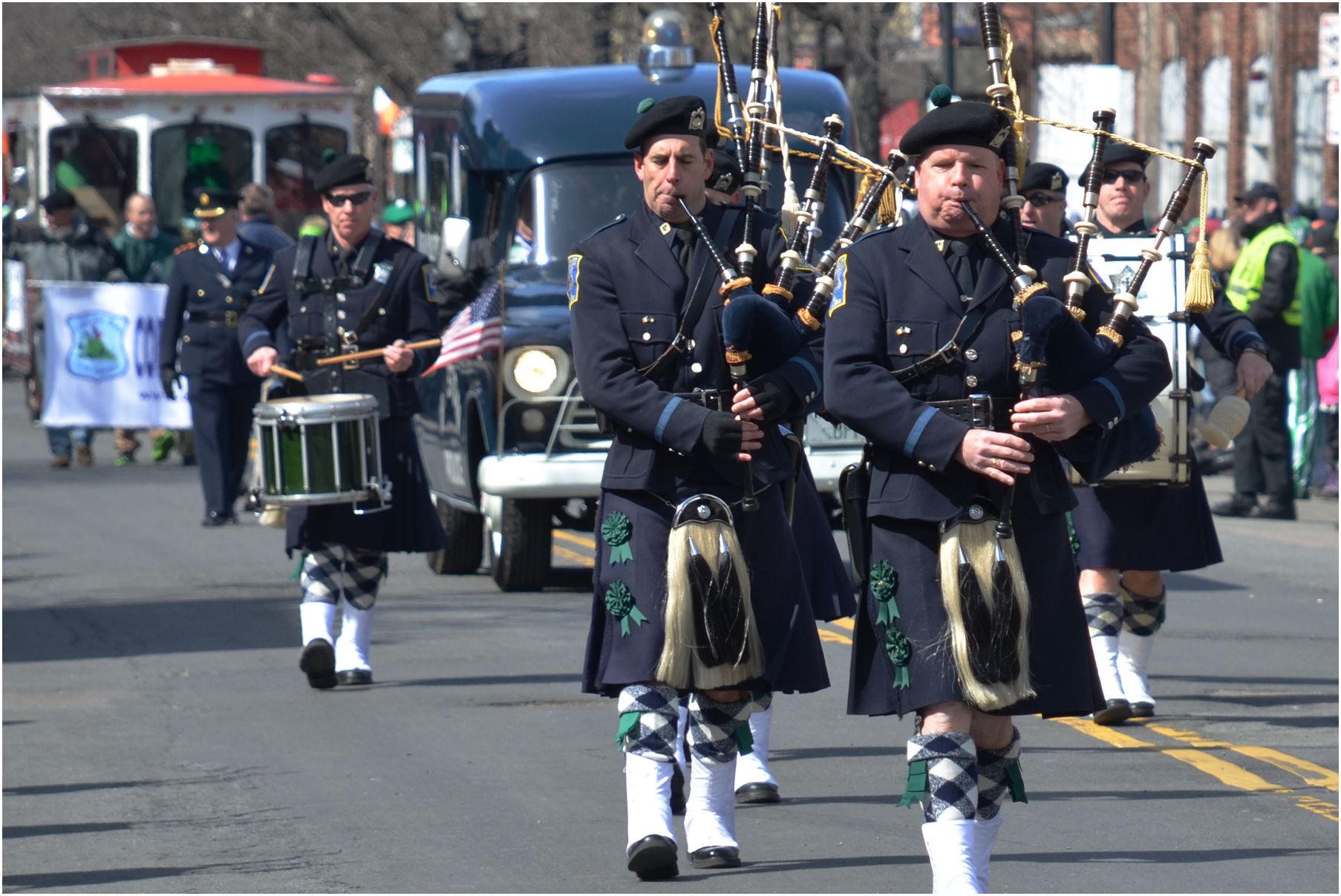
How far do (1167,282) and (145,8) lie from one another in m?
32.4

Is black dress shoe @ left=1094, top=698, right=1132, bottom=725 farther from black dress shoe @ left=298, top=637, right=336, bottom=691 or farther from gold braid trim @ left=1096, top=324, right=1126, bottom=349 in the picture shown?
gold braid trim @ left=1096, top=324, right=1126, bottom=349

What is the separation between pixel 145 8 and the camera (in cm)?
3906

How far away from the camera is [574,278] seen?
673 cm

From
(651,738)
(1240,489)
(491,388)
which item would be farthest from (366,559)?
(1240,489)

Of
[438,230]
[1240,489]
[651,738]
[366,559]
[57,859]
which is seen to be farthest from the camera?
[1240,489]

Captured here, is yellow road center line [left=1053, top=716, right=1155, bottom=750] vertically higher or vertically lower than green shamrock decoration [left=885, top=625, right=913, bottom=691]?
lower

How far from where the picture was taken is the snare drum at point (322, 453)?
9.85 meters

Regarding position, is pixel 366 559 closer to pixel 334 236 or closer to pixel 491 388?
pixel 334 236

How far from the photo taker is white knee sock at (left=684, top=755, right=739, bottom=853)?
6.55 m

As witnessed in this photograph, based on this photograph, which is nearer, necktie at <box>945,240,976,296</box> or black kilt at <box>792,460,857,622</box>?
necktie at <box>945,240,976,296</box>

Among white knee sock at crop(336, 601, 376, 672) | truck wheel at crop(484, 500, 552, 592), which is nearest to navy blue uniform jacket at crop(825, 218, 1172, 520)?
white knee sock at crop(336, 601, 376, 672)

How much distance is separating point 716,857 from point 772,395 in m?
1.26

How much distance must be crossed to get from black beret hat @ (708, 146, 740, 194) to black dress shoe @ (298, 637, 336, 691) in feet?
10.3

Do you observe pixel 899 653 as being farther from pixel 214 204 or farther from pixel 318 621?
pixel 214 204
